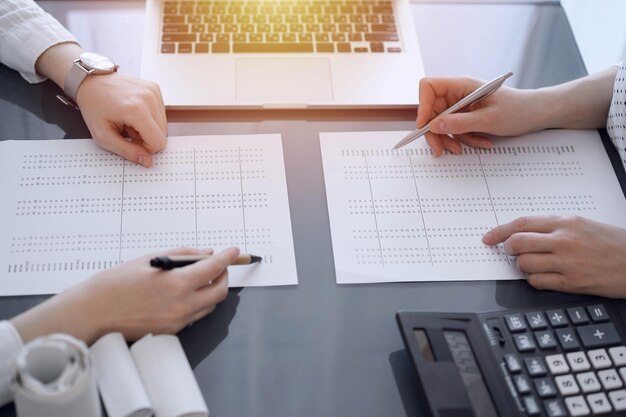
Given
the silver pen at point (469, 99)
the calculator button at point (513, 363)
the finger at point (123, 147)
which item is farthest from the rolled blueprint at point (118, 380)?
the silver pen at point (469, 99)

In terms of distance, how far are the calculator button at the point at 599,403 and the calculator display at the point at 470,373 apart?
4.1 inches

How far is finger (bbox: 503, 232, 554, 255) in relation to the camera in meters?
0.83

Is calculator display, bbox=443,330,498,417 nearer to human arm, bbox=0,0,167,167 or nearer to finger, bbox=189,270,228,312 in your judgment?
finger, bbox=189,270,228,312

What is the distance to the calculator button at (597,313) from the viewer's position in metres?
0.77

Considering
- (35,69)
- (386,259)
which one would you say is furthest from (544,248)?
(35,69)

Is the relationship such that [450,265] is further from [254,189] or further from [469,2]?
[469,2]

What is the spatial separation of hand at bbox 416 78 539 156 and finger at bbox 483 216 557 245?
156 millimetres

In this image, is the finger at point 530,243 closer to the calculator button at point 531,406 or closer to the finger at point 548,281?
the finger at point 548,281

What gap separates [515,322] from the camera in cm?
76

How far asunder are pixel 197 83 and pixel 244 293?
362 mm

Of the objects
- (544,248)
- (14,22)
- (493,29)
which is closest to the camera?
(544,248)

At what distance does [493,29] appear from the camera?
3.75 feet

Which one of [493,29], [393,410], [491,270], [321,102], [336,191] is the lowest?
[393,410]

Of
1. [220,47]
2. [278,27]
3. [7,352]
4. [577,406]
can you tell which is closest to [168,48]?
[220,47]
